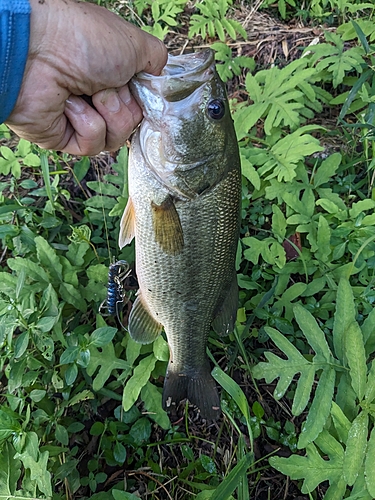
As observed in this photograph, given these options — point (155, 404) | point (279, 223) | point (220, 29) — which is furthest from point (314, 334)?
point (220, 29)

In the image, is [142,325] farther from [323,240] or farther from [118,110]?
[323,240]

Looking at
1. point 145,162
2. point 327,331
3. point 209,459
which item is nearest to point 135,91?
point 145,162

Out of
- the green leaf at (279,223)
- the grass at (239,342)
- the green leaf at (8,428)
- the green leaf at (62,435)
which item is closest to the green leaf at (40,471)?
the grass at (239,342)

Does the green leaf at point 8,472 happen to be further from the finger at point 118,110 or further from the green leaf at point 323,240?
the green leaf at point 323,240

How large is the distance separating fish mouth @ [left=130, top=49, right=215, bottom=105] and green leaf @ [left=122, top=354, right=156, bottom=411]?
155cm

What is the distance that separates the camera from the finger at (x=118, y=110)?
6.32ft

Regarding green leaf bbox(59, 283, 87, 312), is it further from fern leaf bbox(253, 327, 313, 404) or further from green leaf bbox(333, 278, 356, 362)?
green leaf bbox(333, 278, 356, 362)

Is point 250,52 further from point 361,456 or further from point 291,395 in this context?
point 361,456

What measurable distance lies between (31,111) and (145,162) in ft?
1.79

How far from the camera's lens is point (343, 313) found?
227 centimetres

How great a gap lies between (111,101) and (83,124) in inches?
7.6

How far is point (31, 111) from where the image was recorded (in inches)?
73.2

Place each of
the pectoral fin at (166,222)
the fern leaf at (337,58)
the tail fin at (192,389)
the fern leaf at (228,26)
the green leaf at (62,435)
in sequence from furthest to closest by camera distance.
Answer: the fern leaf at (228,26)
the fern leaf at (337,58)
the tail fin at (192,389)
the green leaf at (62,435)
the pectoral fin at (166,222)

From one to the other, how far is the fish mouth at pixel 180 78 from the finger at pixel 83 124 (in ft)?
0.81
